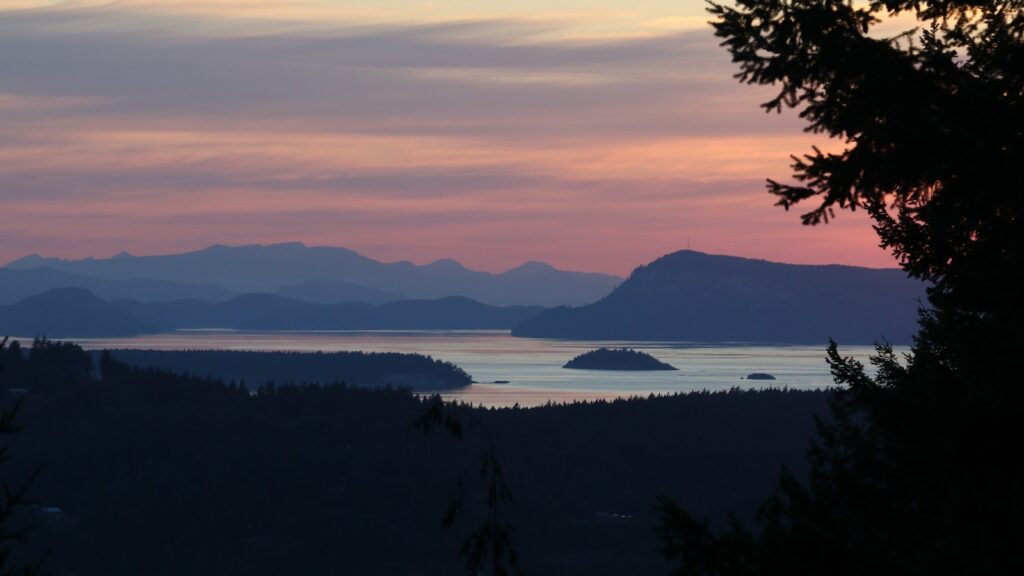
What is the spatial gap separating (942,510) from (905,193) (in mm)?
2881

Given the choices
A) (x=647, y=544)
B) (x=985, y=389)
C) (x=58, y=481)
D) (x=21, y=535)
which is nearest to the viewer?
(x=21, y=535)

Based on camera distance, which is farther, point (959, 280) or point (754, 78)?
point (959, 280)

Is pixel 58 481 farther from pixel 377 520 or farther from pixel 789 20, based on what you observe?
pixel 789 20

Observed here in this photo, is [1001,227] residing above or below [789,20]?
below

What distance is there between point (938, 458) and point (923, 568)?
2.41 meters

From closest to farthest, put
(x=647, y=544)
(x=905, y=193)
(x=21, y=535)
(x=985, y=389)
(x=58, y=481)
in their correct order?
1. (x=21, y=535)
2. (x=985, y=389)
3. (x=905, y=193)
4. (x=647, y=544)
5. (x=58, y=481)

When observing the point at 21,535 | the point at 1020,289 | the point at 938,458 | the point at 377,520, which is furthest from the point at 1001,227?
the point at 377,520

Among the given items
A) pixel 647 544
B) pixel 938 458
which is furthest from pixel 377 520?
pixel 938 458

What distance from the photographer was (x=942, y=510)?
1270 centimetres

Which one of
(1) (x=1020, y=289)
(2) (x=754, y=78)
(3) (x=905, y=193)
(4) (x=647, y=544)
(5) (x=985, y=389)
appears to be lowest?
(4) (x=647, y=544)

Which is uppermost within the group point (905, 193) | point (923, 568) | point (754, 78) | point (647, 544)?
point (754, 78)

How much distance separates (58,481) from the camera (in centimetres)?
19900

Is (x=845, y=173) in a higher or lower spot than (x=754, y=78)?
lower

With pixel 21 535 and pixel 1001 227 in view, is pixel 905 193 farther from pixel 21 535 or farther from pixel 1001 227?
pixel 21 535
